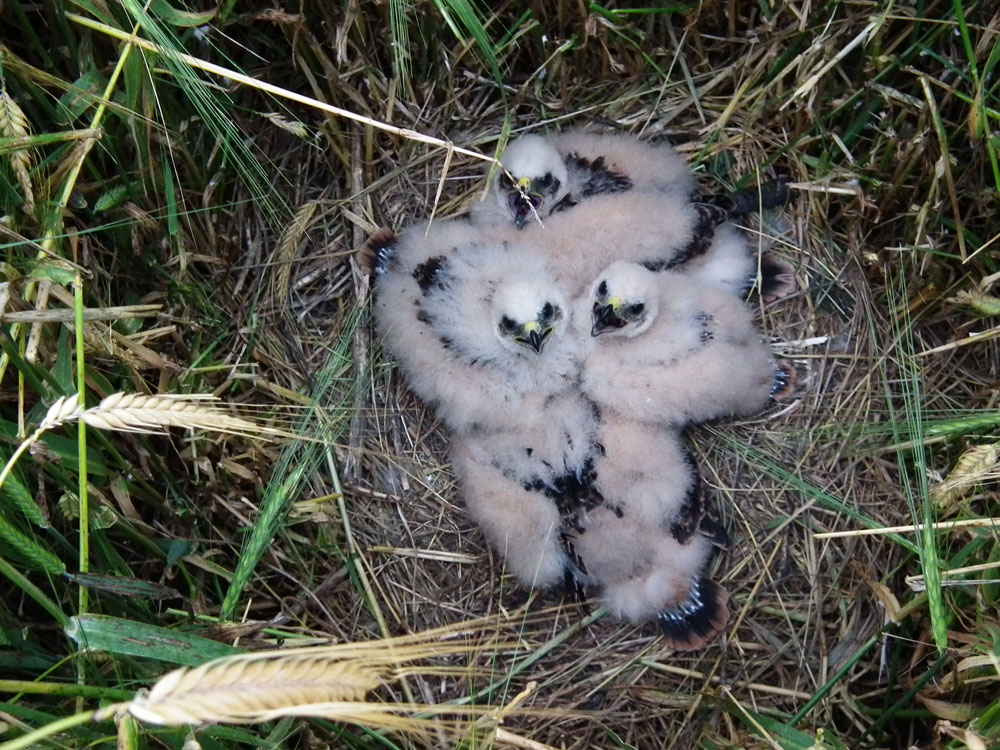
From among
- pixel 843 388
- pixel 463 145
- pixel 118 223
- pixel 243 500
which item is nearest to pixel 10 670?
pixel 243 500

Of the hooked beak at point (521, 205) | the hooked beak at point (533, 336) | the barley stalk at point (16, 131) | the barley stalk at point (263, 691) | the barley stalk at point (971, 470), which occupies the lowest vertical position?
the barley stalk at point (971, 470)

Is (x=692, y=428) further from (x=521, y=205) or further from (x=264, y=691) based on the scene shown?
(x=264, y=691)

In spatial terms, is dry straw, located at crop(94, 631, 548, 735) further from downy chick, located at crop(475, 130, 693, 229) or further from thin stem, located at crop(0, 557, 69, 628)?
downy chick, located at crop(475, 130, 693, 229)

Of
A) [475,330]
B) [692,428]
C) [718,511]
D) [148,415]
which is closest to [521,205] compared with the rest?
[475,330]

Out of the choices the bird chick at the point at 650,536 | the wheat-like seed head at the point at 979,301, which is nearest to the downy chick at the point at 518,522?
the bird chick at the point at 650,536

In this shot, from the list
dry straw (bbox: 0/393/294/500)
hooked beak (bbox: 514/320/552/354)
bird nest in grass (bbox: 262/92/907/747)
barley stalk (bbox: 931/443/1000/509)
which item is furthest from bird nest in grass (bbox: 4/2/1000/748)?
dry straw (bbox: 0/393/294/500)

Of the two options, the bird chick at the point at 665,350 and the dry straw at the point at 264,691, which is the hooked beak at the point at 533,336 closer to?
the bird chick at the point at 665,350
